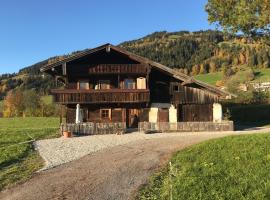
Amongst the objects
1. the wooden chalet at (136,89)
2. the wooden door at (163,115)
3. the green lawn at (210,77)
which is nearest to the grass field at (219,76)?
the green lawn at (210,77)

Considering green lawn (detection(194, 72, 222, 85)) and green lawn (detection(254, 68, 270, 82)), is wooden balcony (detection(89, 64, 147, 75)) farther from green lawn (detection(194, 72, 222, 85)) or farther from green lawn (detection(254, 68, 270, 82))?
green lawn (detection(194, 72, 222, 85))

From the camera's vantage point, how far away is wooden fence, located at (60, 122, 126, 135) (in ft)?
110

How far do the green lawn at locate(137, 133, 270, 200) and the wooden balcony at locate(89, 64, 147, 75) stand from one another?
20.7 meters

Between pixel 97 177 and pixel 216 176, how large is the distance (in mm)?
4362

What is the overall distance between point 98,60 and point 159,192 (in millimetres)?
28126

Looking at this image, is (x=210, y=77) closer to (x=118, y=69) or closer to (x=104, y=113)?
(x=104, y=113)

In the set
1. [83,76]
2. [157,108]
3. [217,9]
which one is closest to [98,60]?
[83,76]

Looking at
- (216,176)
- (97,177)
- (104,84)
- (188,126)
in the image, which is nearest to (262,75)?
(104,84)

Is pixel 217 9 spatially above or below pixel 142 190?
above

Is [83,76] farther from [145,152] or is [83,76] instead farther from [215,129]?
[145,152]

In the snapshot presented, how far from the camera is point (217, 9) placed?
3388cm

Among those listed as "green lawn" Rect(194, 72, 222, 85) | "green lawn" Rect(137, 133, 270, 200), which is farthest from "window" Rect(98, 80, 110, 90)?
"green lawn" Rect(194, 72, 222, 85)

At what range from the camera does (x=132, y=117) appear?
40.2 m

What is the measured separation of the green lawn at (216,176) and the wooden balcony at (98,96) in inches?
768
